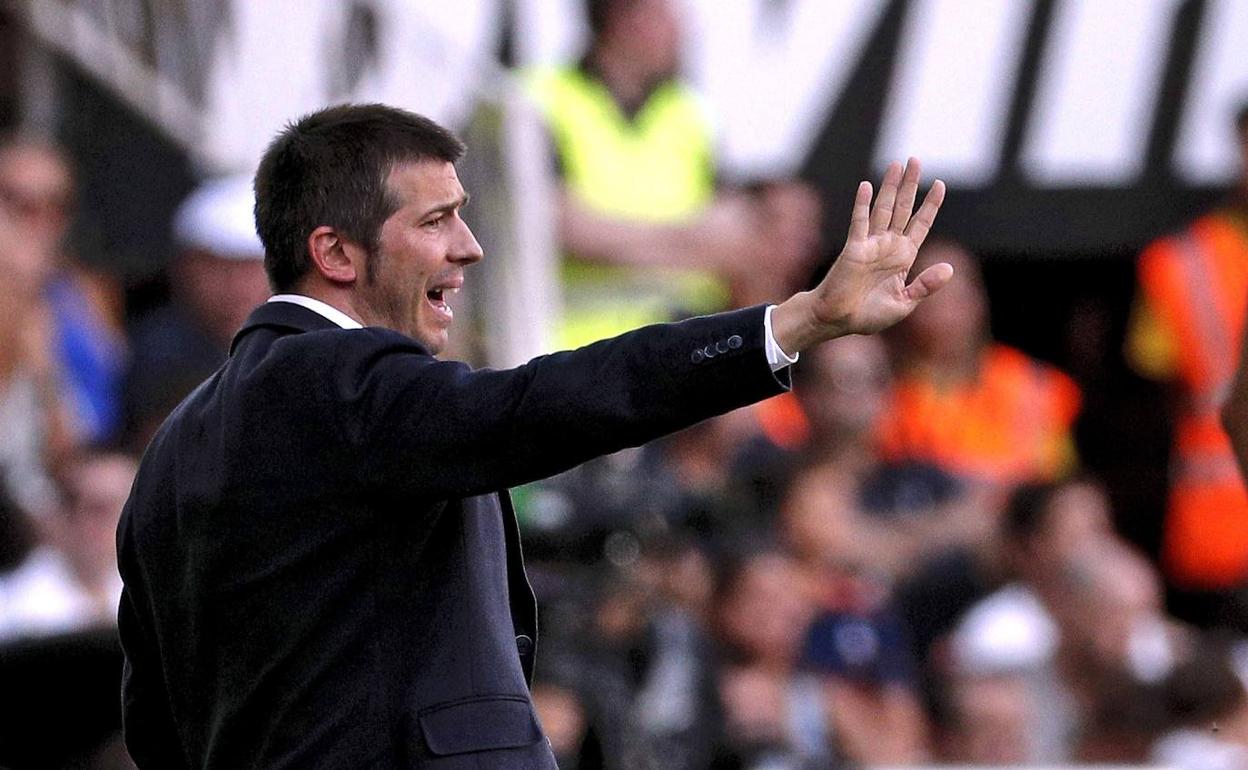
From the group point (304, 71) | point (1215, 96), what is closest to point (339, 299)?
point (304, 71)

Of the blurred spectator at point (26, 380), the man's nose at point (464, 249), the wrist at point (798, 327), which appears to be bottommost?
the wrist at point (798, 327)

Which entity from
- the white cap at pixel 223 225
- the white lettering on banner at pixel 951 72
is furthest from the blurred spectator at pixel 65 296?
the white lettering on banner at pixel 951 72

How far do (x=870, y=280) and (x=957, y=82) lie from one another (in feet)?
19.7

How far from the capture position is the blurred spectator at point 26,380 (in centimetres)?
709

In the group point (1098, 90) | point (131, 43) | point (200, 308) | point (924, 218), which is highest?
point (131, 43)

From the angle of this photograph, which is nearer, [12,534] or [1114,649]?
[12,534]

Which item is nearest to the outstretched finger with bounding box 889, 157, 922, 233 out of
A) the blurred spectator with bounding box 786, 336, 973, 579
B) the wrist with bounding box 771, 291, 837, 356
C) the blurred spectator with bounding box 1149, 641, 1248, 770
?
the wrist with bounding box 771, 291, 837, 356

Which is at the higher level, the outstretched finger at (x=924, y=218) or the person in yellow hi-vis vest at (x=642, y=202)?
the person in yellow hi-vis vest at (x=642, y=202)

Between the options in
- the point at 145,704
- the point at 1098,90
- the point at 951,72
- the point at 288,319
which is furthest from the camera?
the point at 1098,90

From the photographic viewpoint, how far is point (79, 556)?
269 inches

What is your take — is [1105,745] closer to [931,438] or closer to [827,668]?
[827,668]

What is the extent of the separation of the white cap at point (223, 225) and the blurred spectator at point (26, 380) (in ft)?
1.67

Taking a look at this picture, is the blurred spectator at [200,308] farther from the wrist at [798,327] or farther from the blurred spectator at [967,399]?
the wrist at [798,327]

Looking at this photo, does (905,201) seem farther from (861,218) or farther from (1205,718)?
(1205,718)
